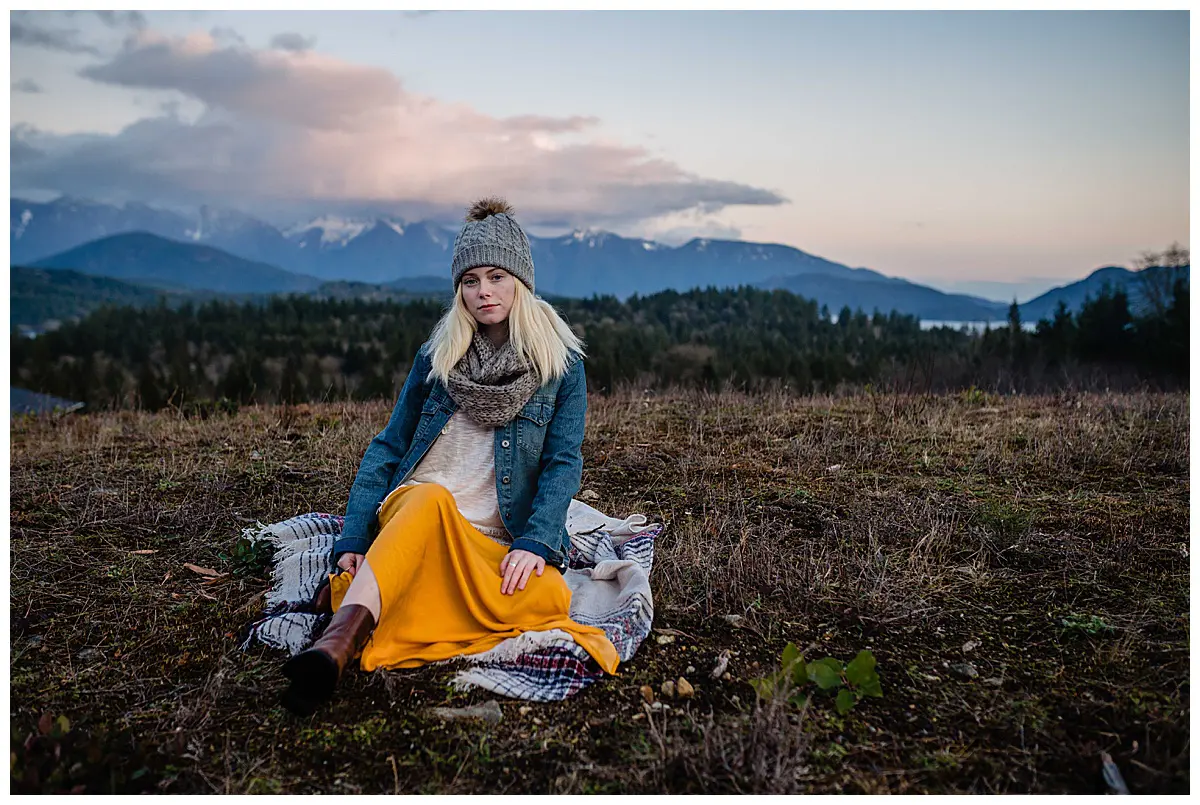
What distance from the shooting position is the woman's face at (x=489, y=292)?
3.16 m

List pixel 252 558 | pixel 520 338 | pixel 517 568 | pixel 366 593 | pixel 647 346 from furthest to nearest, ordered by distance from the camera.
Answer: pixel 647 346, pixel 252 558, pixel 520 338, pixel 517 568, pixel 366 593

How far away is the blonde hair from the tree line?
597cm

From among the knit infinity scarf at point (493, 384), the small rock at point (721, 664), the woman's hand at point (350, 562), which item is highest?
the knit infinity scarf at point (493, 384)

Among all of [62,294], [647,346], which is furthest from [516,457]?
[62,294]

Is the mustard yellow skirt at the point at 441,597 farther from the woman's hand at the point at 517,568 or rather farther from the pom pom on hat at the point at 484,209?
the pom pom on hat at the point at 484,209

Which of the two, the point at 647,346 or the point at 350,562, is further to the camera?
the point at 647,346

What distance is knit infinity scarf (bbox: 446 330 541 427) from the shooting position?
3168 millimetres

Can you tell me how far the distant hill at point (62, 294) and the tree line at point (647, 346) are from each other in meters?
88.9

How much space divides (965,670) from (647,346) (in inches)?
2253

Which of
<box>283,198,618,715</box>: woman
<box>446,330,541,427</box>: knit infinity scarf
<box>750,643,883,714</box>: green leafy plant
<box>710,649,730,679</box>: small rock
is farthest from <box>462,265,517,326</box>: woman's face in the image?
<box>750,643,883,714</box>: green leafy plant

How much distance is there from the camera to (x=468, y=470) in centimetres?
330

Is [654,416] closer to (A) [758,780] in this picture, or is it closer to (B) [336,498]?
(B) [336,498]

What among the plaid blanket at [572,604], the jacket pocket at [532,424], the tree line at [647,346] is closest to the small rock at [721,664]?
the plaid blanket at [572,604]

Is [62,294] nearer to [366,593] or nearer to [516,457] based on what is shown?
[516,457]
